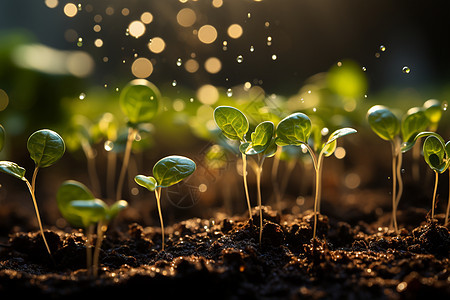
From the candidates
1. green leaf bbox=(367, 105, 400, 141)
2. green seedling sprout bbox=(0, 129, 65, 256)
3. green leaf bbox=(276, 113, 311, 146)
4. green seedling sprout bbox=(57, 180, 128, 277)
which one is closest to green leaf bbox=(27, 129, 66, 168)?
green seedling sprout bbox=(0, 129, 65, 256)

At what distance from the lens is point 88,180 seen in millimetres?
2041

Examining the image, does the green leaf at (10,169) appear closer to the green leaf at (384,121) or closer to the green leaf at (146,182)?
the green leaf at (146,182)

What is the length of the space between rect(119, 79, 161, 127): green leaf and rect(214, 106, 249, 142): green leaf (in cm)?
26

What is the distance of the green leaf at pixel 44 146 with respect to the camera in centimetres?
82

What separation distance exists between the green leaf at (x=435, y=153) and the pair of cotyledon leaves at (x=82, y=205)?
700mm

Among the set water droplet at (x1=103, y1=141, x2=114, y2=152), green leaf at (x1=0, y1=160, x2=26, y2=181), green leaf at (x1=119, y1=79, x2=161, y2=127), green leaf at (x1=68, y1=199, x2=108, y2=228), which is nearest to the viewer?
green leaf at (x1=68, y1=199, x2=108, y2=228)

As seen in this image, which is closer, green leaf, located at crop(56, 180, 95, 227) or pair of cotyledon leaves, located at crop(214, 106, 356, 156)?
green leaf, located at crop(56, 180, 95, 227)

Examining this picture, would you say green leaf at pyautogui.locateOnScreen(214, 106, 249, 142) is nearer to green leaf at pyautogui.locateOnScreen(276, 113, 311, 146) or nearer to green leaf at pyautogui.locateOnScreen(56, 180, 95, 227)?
green leaf at pyautogui.locateOnScreen(276, 113, 311, 146)

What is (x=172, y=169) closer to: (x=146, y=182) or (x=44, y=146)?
(x=146, y=182)

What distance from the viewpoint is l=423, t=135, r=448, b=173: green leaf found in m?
0.87

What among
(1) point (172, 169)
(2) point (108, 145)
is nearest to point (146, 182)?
(1) point (172, 169)

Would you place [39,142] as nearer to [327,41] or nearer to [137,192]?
[137,192]

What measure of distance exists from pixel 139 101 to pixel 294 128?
17.9 inches

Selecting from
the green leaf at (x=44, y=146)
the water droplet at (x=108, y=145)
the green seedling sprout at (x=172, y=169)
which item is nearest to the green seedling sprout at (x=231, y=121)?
the green seedling sprout at (x=172, y=169)
